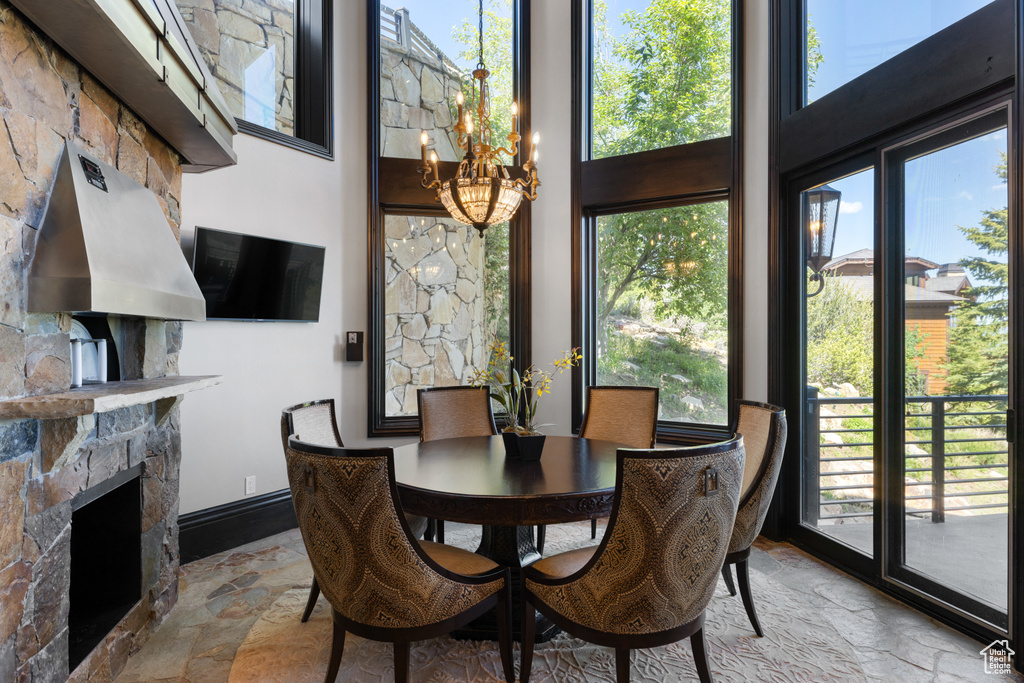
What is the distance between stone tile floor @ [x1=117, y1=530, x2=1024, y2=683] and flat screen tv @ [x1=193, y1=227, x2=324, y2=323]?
57.9 inches

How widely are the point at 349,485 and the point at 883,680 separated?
6.65 ft

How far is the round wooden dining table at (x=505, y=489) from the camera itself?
5.91 ft

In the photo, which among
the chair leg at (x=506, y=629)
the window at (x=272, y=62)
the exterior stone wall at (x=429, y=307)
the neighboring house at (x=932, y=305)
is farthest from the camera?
the exterior stone wall at (x=429, y=307)

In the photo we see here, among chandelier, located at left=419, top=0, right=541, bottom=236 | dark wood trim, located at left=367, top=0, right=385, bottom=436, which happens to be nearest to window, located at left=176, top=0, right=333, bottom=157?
dark wood trim, located at left=367, top=0, right=385, bottom=436

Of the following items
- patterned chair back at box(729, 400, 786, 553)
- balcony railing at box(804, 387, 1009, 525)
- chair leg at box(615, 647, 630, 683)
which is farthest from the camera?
balcony railing at box(804, 387, 1009, 525)

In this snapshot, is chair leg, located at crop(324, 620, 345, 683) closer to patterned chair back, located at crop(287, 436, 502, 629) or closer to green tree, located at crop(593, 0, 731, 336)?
patterned chair back, located at crop(287, 436, 502, 629)

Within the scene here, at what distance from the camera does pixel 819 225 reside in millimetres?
3211

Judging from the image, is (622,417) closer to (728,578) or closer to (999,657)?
(728,578)

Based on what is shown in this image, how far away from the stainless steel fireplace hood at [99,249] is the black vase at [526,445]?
4.90 feet

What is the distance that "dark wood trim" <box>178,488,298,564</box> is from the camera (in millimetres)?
3131

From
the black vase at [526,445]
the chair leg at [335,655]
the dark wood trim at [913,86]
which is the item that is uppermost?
the dark wood trim at [913,86]

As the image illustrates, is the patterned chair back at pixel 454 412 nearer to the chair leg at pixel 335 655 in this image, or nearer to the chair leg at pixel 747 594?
the chair leg at pixel 335 655

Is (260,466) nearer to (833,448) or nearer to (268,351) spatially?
(268,351)

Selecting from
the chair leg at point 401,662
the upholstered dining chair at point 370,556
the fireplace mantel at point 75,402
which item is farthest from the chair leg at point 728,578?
the fireplace mantel at point 75,402
